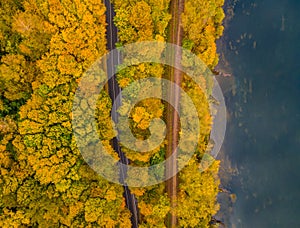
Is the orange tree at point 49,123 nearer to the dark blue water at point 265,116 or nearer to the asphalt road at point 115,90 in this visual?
the asphalt road at point 115,90

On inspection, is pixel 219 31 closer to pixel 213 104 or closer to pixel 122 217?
pixel 213 104

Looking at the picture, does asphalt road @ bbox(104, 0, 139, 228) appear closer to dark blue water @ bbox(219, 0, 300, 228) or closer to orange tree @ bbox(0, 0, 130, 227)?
orange tree @ bbox(0, 0, 130, 227)

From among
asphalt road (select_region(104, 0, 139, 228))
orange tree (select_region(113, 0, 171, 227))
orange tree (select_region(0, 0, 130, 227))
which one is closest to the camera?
orange tree (select_region(0, 0, 130, 227))

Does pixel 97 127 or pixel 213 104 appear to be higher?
pixel 213 104

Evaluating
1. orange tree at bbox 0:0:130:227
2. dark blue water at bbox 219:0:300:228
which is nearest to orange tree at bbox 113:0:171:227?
orange tree at bbox 0:0:130:227

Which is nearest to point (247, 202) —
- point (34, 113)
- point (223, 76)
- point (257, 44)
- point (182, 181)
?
point (182, 181)

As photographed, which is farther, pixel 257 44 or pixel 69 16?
pixel 257 44

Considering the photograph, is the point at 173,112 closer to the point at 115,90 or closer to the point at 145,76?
the point at 145,76

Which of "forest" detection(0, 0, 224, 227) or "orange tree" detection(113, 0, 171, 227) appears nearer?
"forest" detection(0, 0, 224, 227)
